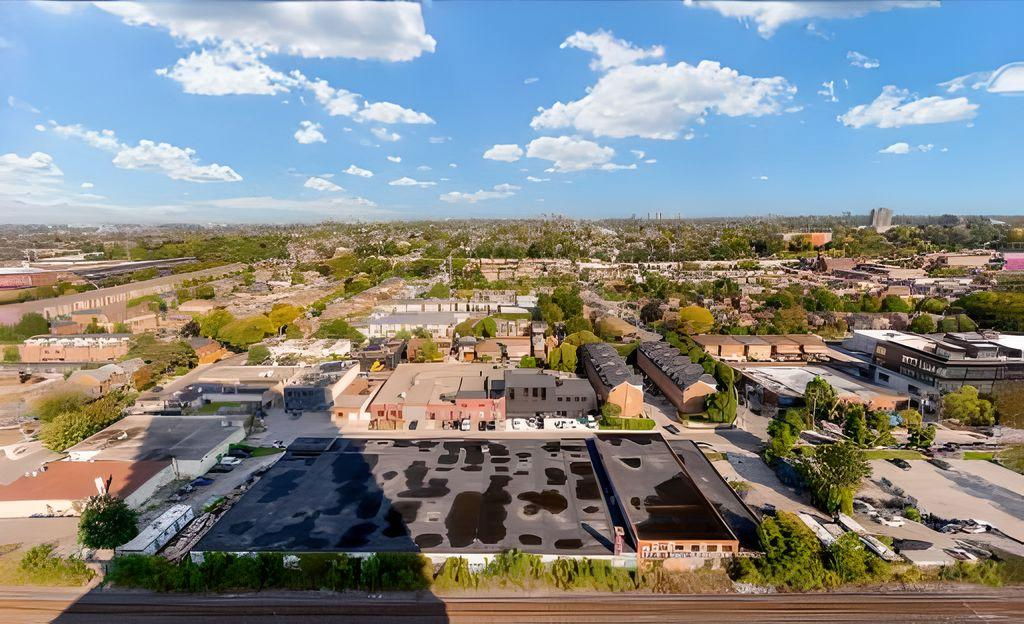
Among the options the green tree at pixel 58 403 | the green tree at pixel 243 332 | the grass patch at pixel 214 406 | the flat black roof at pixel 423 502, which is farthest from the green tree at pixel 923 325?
the green tree at pixel 58 403

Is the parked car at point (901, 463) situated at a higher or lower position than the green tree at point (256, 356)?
lower

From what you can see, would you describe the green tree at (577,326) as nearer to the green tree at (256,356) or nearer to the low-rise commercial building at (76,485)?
the green tree at (256,356)

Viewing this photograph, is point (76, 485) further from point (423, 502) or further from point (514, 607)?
point (514, 607)

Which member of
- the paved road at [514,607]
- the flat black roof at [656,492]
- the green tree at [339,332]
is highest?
the green tree at [339,332]

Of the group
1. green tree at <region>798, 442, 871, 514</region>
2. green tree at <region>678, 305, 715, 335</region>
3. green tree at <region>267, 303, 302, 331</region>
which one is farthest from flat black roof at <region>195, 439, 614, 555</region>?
green tree at <region>267, 303, 302, 331</region>

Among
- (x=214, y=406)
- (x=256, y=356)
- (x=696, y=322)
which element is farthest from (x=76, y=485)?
(x=696, y=322)

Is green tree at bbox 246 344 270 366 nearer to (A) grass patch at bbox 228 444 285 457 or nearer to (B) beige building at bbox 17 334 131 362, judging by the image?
(B) beige building at bbox 17 334 131 362
